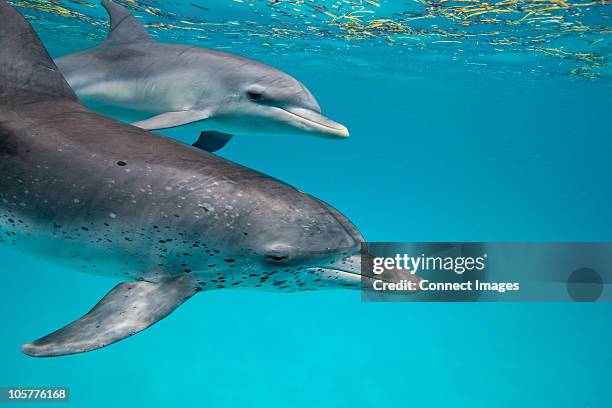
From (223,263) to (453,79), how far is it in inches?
1305

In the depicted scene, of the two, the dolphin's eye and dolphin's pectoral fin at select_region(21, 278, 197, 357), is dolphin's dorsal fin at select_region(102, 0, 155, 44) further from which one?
Answer: dolphin's pectoral fin at select_region(21, 278, 197, 357)

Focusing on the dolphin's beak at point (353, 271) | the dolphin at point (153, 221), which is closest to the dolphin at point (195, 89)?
the dolphin at point (153, 221)

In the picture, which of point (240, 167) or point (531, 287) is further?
point (531, 287)

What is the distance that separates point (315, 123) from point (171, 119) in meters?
1.93

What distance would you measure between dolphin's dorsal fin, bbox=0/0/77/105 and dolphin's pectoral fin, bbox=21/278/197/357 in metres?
1.98

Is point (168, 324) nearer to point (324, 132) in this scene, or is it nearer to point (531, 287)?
point (531, 287)

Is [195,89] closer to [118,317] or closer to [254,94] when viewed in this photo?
[254,94]

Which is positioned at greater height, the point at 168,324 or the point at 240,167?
the point at 240,167

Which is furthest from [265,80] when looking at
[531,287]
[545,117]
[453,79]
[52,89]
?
[545,117]

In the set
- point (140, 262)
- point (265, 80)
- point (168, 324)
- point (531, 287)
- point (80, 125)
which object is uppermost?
point (265, 80)

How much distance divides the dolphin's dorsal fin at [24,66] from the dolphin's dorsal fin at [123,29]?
369 cm

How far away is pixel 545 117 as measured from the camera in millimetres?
55219

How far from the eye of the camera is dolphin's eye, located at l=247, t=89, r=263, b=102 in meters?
6.79

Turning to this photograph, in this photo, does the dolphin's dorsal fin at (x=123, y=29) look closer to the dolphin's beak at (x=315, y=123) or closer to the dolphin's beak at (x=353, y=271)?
the dolphin's beak at (x=315, y=123)
